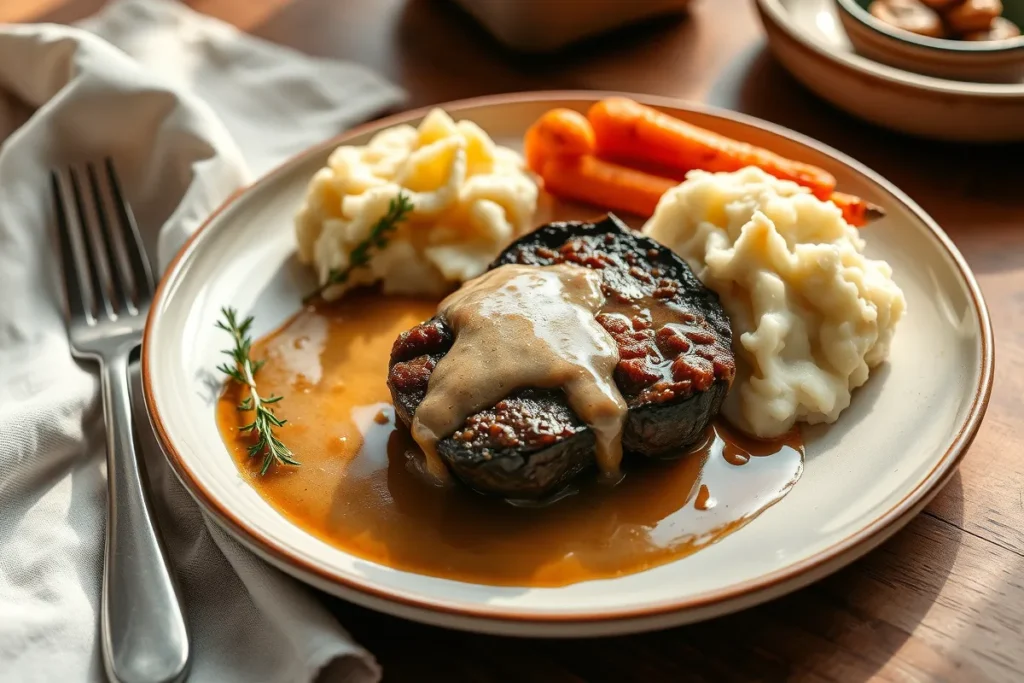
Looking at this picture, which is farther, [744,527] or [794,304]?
[794,304]

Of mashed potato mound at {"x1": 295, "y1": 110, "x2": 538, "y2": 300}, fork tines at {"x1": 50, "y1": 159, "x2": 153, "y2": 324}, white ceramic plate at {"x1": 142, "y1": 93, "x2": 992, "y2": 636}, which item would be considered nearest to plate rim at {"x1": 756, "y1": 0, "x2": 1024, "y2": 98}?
white ceramic plate at {"x1": 142, "y1": 93, "x2": 992, "y2": 636}

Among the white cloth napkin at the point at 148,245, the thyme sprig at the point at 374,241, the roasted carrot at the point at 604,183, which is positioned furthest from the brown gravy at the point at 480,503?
Answer: the roasted carrot at the point at 604,183

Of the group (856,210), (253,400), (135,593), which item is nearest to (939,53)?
(856,210)

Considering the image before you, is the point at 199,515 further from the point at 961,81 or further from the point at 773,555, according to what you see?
the point at 961,81

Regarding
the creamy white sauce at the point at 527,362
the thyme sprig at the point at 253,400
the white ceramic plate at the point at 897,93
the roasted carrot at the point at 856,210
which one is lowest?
the thyme sprig at the point at 253,400

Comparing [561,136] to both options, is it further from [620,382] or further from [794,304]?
[620,382]

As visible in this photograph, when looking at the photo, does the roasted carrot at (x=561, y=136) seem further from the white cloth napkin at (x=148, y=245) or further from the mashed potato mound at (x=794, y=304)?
the white cloth napkin at (x=148, y=245)
